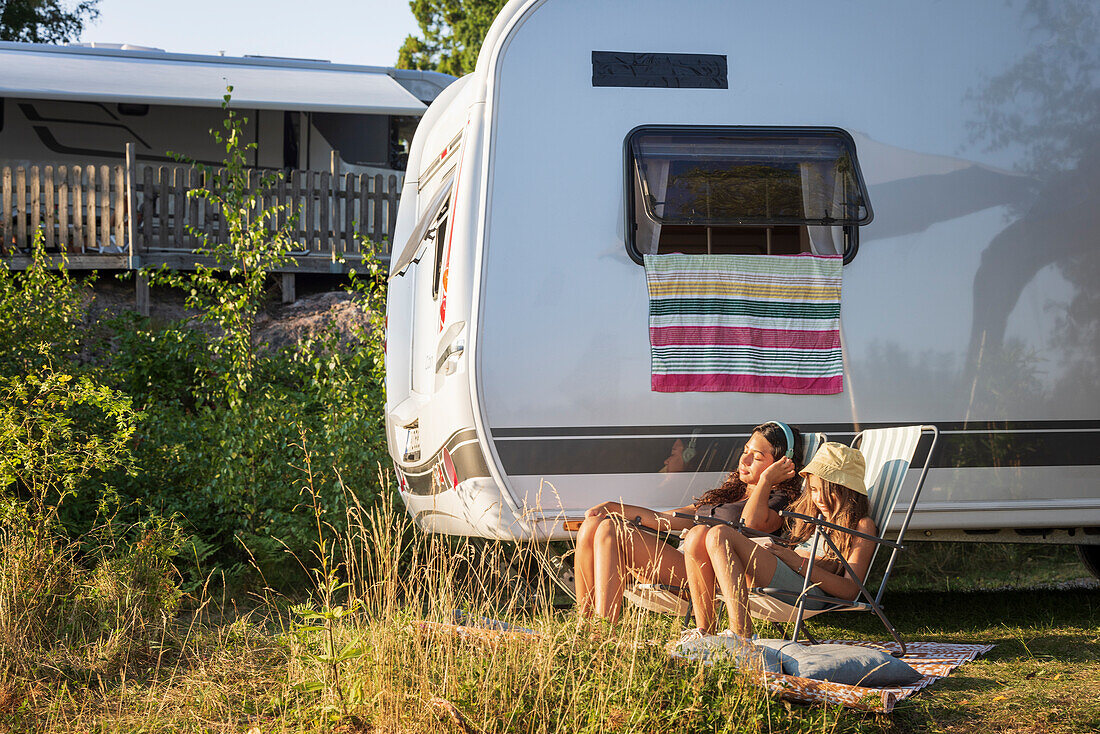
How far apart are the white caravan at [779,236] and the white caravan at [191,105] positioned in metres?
8.67

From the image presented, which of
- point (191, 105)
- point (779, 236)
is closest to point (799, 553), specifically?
point (779, 236)

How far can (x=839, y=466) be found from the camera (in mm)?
3918

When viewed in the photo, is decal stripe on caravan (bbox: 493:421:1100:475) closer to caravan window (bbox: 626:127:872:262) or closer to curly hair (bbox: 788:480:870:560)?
curly hair (bbox: 788:480:870:560)

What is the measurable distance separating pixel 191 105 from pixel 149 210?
201cm

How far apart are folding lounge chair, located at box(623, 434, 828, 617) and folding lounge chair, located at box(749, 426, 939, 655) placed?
244 mm

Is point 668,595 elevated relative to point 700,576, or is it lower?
lower

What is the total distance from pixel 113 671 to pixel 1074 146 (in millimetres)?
4879

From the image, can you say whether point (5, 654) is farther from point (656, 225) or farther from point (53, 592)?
point (656, 225)

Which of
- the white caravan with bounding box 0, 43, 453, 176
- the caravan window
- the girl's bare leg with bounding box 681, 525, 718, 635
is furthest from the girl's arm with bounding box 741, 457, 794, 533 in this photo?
the white caravan with bounding box 0, 43, 453, 176

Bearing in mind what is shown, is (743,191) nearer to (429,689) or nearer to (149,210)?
(429,689)

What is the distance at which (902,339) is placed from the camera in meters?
4.44

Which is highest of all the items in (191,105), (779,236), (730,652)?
(191,105)

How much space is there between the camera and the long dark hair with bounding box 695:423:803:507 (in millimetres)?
4148

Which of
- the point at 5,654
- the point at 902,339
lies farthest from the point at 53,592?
the point at 902,339
